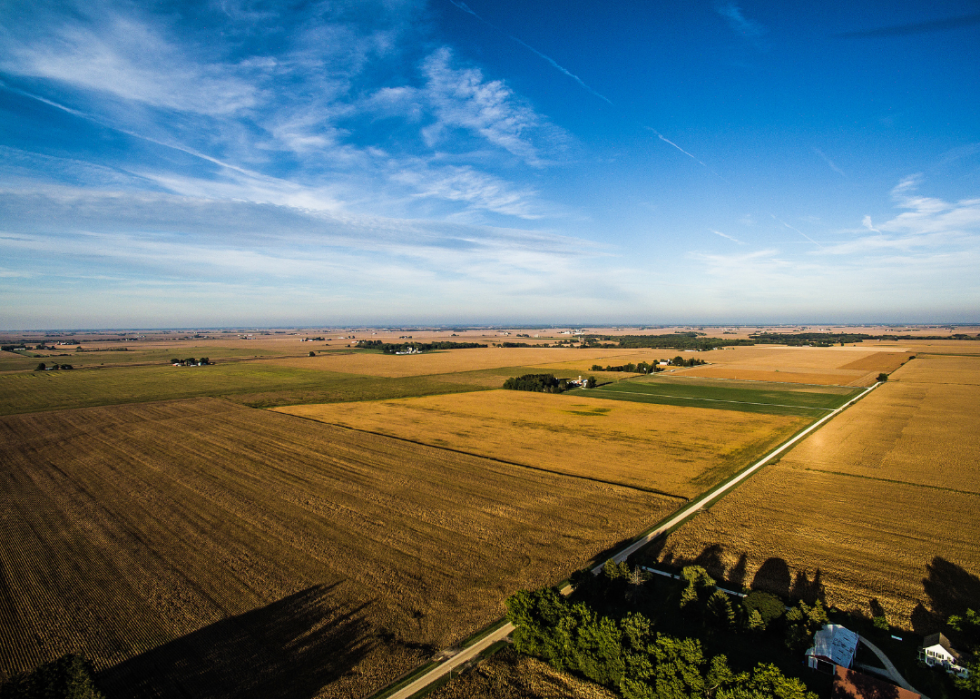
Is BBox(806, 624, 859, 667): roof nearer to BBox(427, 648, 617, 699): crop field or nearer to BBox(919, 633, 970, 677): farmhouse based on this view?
BBox(919, 633, 970, 677): farmhouse

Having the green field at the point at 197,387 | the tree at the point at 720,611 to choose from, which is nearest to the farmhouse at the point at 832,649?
the tree at the point at 720,611

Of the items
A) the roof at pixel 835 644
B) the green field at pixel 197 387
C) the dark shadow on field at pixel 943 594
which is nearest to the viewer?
the roof at pixel 835 644

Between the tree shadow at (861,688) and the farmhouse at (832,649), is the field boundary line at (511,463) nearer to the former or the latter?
the farmhouse at (832,649)

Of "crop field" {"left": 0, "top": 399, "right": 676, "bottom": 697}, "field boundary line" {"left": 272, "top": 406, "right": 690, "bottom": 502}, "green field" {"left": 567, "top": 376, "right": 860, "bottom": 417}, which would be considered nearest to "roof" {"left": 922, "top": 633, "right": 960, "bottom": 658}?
"crop field" {"left": 0, "top": 399, "right": 676, "bottom": 697}

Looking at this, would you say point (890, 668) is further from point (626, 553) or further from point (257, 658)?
point (257, 658)

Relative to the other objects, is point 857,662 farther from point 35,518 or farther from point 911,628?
point 35,518

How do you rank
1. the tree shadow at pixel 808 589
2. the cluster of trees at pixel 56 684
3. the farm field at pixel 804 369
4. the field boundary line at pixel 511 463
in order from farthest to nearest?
the farm field at pixel 804 369, the field boundary line at pixel 511 463, the tree shadow at pixel 808 589, the cluster of trees at pixel 56 684
